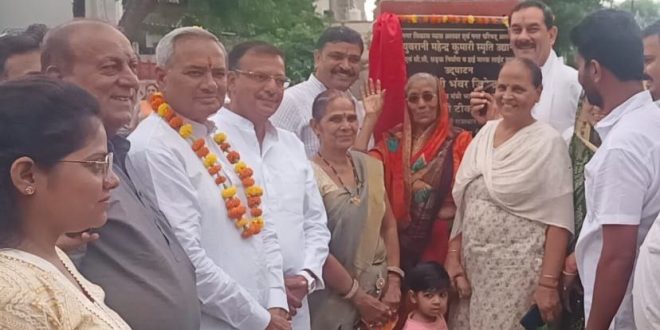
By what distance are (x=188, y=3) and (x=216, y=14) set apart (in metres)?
0.40

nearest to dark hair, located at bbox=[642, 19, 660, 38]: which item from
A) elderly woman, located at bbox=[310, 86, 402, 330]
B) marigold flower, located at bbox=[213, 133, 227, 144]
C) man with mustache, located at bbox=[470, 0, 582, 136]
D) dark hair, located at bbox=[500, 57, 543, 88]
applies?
dark hair, located at bbox=[500, 57, 543, 88]

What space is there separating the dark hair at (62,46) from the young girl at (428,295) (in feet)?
7.92

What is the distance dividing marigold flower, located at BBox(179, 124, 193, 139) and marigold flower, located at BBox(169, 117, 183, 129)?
17 mm

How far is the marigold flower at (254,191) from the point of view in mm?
3492

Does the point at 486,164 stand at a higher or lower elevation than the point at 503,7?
lower

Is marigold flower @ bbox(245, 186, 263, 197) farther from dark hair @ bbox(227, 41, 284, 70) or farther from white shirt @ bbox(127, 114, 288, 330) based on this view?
dark hair @ bbox(227, 41, 284, 70)

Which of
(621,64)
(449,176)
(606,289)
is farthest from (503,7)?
(606,289)

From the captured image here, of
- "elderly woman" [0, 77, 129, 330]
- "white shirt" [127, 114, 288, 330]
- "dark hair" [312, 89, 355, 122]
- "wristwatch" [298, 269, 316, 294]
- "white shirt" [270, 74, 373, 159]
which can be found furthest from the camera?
"white shirt" [270, 74, 373, 159]

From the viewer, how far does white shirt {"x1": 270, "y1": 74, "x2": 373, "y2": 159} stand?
4937 millimetres

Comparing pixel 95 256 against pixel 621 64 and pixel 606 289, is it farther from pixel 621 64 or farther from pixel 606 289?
pixel 621 64

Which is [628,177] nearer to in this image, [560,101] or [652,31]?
[652,31]

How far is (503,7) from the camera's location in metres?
5.82

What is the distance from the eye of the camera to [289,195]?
391cm

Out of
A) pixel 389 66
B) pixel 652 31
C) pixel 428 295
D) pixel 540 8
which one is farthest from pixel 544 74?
pixel 428 295
